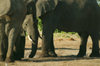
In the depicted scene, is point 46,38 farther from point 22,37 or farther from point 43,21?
point 22,37

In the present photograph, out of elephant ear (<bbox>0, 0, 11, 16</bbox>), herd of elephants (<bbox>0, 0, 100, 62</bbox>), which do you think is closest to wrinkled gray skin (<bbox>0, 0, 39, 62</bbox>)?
herd of elephants (<bbox>0, 0, 100, 62</bbox>)

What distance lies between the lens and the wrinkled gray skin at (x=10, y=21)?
760 centimetres

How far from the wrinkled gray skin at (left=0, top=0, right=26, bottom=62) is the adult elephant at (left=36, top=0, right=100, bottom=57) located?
4.67 ft

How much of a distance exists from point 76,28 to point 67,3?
0.72 metres

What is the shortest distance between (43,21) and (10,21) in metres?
1.68

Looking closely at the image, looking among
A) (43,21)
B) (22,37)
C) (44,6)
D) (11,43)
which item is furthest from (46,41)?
(11,43)

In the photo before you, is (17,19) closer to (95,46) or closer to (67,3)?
(67,3)

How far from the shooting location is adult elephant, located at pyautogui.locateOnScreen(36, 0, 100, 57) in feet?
30.1

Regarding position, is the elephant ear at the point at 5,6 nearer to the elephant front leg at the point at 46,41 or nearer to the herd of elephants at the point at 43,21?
the herd of elephants at the point at 43,21

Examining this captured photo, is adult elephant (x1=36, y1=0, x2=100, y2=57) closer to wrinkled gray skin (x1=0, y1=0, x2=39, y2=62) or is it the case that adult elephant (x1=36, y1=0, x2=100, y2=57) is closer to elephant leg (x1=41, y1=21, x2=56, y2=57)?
elephant leg (x1=41, y1=21, x2=56, y2=57)

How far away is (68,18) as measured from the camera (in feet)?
31.5

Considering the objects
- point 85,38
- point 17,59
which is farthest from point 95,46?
point 17,59

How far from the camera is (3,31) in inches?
306

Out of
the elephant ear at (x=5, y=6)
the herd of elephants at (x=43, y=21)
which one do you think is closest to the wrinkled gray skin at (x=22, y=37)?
the herd of elephants at (x=43, y=21)
